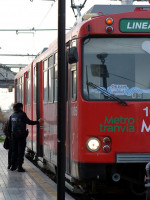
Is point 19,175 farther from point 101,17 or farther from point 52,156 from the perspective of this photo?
point 101,17

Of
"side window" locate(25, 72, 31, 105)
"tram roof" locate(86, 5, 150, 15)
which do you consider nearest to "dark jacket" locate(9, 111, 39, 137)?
"side window" locate(25, 72, 31, 105)

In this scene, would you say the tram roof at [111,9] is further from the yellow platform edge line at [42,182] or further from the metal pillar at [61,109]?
the yellow platform edge line at [42,182]

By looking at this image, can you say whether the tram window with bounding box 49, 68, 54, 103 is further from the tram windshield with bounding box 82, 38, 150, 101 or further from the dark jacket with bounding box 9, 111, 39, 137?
the tram windshield with bounding box 82, 38, 150, 101

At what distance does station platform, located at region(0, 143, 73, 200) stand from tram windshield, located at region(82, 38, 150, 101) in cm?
193

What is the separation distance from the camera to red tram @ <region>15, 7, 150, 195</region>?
998 cm

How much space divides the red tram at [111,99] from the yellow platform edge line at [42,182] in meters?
0.92

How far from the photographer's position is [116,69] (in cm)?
1023

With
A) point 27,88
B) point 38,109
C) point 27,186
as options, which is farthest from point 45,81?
point 27,88

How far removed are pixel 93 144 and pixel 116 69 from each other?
1264 mm

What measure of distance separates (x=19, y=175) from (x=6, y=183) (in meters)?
1.71

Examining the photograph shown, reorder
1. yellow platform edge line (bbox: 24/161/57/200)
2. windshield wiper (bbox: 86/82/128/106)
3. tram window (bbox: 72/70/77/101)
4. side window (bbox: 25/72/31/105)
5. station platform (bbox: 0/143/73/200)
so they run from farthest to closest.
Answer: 1. side window (bbox: 25/72/31/105)
2. yellow platform edge line (bbox: 24/161/57/200)
3. station platform (bbox: 0/143/73/200)
4. tram window (bbox: 72/70/77/101)
5. windshield wiper (bbox: 86/82/128/106)

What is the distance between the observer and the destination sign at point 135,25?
33.7ft

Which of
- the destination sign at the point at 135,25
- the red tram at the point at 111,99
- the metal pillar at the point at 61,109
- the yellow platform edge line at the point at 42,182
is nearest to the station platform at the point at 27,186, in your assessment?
the yellow platform edge line at the point at 42,182

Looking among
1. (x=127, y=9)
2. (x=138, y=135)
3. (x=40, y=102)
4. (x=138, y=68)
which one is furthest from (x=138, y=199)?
(x=40, y=102)
